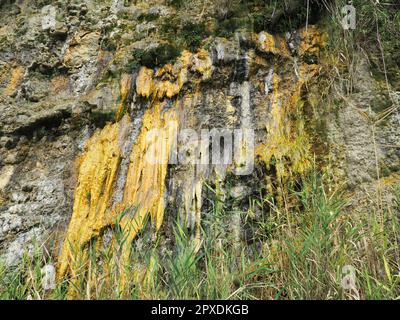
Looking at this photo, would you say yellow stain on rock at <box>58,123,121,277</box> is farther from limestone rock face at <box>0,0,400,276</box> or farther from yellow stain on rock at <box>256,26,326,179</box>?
yellow stain on rock at <box>256,26,326,179</box>

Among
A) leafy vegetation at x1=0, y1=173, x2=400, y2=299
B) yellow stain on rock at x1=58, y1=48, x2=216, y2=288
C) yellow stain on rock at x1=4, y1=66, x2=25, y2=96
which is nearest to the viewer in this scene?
leafy vegetation at x1=0, y1=173, x2=400, y2=299

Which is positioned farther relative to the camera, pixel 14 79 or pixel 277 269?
pixel 14 79

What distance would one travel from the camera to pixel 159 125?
9.71 feet

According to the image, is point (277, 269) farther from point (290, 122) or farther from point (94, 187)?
point (94, 187)

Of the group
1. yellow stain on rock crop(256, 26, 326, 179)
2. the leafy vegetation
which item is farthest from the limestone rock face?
the leafy vegetation

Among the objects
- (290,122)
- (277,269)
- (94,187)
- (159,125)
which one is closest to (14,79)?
(94,187)

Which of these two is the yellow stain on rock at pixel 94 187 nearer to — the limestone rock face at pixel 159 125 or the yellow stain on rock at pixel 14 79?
the limestone rock face at pixel 159 125

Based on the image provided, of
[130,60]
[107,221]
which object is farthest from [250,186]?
[130,60]

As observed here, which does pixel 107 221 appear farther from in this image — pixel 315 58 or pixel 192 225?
pixel 315 58

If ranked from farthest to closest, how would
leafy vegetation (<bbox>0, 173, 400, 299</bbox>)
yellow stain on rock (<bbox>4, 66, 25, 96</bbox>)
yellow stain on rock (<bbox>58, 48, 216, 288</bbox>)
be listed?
yellow stain on rock (<bbox>4, 66, 25, 96</bbox>) < yellow stain on rock (<bbox>58, 48, 216, 288</bbox>) < leafy vegetation (<bbox>0, 173, 400, 299</bbox>)

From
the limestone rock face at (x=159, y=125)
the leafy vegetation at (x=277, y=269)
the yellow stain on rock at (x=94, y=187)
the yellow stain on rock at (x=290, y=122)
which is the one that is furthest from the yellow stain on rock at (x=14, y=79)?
the yellow stain on rock at (x=290, y=122)

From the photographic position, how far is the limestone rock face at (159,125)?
2.73 meters

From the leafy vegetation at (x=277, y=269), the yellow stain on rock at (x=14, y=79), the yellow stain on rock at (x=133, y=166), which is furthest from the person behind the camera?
the yellow stain on rock at (x=14, y=79)

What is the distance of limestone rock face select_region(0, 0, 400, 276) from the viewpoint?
8.95 feet
